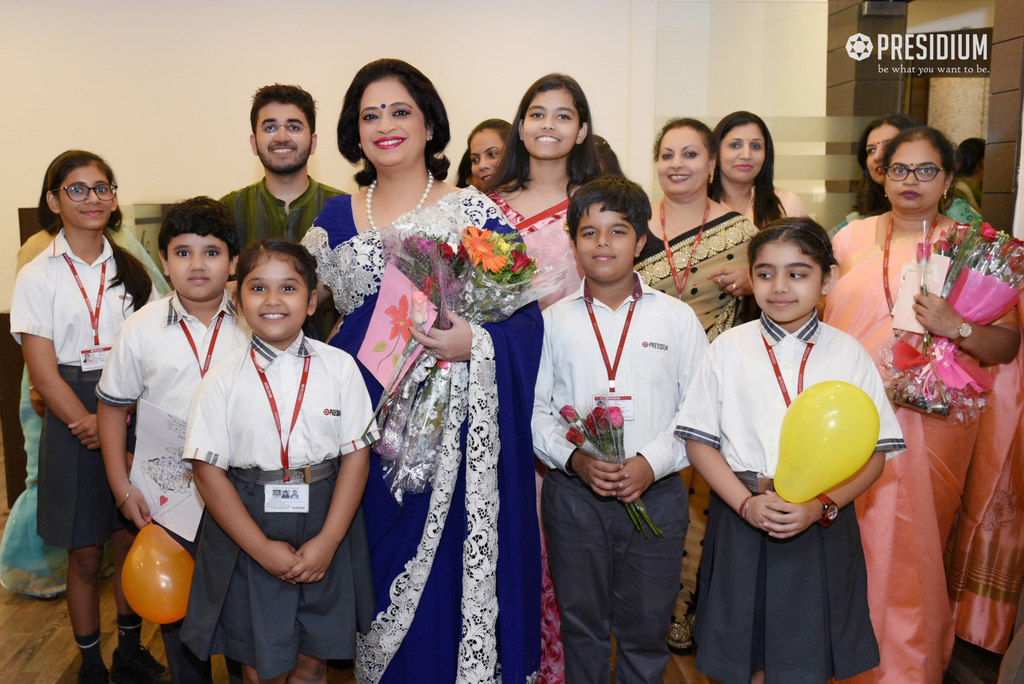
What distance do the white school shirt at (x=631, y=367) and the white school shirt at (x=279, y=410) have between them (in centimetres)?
50

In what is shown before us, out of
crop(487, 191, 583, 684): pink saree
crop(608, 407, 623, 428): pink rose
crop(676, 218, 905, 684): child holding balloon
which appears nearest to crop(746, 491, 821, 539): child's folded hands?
crop(676, 218, 905, 684): child holding balloon

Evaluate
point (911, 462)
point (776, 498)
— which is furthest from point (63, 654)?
point (911, 462)

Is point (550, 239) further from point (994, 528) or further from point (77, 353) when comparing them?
point (994, 528)

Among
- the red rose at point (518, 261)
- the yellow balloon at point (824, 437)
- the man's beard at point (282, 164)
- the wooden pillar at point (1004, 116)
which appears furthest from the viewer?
the man's beard at point (282, 164)

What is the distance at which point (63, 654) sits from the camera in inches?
110

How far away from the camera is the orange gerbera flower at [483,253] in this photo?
189cm

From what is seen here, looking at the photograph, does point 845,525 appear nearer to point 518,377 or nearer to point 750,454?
point 750,454

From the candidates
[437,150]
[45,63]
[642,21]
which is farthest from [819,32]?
[45,63]

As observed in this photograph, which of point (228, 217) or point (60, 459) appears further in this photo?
point (60, 459)

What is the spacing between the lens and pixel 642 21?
517 cm

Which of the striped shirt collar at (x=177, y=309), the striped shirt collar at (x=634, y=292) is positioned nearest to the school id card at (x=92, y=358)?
the striped shirt collar at (x=177, y=309)

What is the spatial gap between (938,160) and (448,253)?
154cm

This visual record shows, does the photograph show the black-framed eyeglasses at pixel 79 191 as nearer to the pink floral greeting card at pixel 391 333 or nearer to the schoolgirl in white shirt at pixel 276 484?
the schoolgirl in white shirt at pixel 276 484

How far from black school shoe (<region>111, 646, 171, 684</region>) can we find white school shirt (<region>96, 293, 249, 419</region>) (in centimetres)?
94
